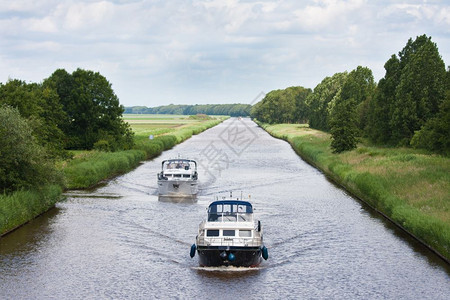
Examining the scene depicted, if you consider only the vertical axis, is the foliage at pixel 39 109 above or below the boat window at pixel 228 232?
above

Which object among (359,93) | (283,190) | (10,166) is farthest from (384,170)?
(359,93)

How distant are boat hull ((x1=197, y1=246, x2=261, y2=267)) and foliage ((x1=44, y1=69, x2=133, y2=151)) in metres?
59.9

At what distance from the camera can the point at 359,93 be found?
409 ft

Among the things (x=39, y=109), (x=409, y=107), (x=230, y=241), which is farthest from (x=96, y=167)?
(x=409, y=107)

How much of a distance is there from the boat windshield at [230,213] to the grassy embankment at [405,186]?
10.7 meters

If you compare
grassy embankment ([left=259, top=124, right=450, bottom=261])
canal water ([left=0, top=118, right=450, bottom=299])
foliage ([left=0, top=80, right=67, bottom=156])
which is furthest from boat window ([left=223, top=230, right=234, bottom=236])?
foliage ([left=0, top=80, right=67, bottom=156])

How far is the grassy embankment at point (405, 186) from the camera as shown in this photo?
36.2 meters

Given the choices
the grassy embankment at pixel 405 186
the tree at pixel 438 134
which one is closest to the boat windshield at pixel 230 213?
the grassy embankment at pixel 405 186

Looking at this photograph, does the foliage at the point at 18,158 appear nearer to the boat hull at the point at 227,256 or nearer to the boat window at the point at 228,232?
the boat window at the point at 228,232

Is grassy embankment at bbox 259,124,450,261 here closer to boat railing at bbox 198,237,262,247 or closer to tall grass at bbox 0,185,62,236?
boat railing at bbox 198,237,262,247

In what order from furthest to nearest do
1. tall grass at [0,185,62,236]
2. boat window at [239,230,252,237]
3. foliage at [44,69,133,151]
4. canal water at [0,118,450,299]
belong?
1. foliage at [44,69,133,151]
2. tall grass at [0,185,62,236]
3. boat window at [239,230,252,237]
4. canal water at [0,118,450,299]

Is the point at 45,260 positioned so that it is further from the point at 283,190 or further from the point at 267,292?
the point at 283,190

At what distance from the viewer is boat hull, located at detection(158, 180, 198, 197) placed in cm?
5619

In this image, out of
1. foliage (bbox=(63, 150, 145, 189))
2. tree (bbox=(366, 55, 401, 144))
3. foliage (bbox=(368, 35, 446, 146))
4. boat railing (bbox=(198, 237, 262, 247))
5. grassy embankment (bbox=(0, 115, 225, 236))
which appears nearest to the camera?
boat railing (bbox=(198, 237, 262, 247))
